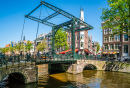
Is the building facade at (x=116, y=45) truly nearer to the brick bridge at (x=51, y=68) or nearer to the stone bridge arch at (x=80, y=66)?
the brick bridge at (x=51, y=68)

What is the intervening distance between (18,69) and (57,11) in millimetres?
9584

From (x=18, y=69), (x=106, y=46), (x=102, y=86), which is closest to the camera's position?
(x=18, y=69)

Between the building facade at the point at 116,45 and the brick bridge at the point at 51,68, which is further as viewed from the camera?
the building facade at the point at 116,45

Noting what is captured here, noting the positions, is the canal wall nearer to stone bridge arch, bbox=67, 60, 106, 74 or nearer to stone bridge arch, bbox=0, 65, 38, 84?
stone bridge arch, bbox=67, 60, 106, 74

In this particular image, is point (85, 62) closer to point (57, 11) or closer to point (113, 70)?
point (113, 70)

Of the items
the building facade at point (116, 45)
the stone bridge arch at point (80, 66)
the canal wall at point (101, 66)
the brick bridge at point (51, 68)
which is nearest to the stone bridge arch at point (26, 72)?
the brick bridge at point (51, 68)

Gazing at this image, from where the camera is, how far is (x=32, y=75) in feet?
38.6

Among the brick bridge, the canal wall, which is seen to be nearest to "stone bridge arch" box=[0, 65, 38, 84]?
the brick bridge

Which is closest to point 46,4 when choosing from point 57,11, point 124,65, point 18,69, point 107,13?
point 57,11

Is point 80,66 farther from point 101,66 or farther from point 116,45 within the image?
point 116,45

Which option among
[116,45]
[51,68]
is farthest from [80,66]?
[116,45]

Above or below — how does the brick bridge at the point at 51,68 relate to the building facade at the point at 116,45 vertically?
below

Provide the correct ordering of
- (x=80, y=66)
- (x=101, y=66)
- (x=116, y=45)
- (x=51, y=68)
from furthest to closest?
(x=116, y=45) < (x=51, y=68) < (x=101, y=66) < (x=80, y=66)

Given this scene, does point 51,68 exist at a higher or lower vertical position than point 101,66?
lower
